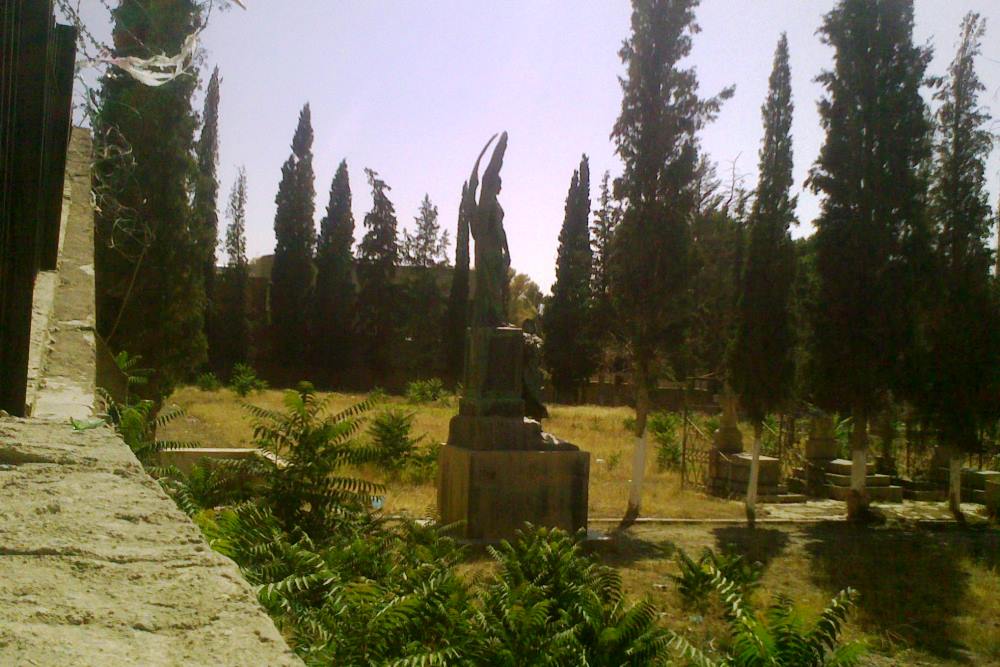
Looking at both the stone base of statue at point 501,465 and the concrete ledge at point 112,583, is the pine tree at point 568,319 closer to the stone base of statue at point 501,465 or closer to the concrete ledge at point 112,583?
the stone base of statue at point 501,465

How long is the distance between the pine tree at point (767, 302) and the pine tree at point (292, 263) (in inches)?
1082

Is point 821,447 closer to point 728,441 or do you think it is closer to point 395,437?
point 728,441

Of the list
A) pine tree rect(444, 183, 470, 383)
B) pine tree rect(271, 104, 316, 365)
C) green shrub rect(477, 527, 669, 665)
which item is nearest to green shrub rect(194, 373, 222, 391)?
pine tree rect(271, 104, 316, 365)

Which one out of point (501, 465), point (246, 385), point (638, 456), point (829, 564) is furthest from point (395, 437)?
A: point (246, 385)

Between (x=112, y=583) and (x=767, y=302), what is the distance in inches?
560

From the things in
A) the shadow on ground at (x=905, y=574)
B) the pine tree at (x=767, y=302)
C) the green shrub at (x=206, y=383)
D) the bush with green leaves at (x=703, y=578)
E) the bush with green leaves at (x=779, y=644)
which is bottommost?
the shadow on ground at (x=905, y=574)

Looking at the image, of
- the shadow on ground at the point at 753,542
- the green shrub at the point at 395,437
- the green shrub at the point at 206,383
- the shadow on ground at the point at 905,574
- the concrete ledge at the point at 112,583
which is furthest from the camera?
the green shrub at the point at 206,383

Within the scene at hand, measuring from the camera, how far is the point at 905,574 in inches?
429

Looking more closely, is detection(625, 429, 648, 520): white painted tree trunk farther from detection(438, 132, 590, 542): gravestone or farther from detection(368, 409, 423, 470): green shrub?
detection(368, 409, 423, 470): green shrub

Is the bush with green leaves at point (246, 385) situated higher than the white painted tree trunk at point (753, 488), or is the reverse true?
the bush with green leaves at point (246, 385)

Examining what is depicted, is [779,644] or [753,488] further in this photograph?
[753,488]

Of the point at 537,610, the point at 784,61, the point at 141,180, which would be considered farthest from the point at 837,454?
the point at 537,610

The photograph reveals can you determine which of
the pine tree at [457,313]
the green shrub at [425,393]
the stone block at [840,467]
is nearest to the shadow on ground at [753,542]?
the stone block at [840,467]

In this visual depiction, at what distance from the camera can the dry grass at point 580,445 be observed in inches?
545
